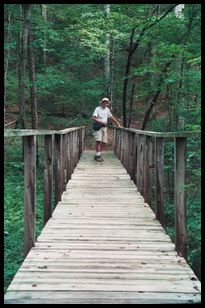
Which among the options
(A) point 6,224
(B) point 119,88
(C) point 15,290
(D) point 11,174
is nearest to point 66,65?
(B) point 119,88

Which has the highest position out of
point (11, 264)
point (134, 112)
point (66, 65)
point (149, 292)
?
point (66, 65)

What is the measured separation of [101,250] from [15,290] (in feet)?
4.30

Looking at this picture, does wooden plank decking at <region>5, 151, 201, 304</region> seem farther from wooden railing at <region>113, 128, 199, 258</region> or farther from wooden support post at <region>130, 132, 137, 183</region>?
wooden support post at <region>130, 132, 137, 183</region>

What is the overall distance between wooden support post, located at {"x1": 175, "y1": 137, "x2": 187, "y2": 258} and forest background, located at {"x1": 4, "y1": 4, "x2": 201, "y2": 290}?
176cm

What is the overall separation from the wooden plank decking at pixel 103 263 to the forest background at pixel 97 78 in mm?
1214

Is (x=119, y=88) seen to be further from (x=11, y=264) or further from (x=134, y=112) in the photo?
(x=11, y=264)

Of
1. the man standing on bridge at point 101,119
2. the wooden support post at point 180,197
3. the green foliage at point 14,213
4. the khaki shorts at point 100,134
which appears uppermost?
the man standing on bridge at point 101,119

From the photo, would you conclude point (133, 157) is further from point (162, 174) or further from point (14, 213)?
point (162, 174)

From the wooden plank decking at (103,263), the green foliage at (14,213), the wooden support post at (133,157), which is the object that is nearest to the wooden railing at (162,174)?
the wooden plank decking at (103,263)

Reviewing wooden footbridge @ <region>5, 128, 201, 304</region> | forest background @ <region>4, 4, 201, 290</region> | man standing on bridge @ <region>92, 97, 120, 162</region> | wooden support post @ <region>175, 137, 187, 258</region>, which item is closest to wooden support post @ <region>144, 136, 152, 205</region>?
wooden footbridge @ <region>5, 128, 201, 304</region>

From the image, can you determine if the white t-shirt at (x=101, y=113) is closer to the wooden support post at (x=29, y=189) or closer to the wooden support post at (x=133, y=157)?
the wooden support post at (x=133, y=157)

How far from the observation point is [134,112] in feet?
76.0

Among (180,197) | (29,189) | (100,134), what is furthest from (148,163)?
(100,134)

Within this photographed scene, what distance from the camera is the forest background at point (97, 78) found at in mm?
7844
